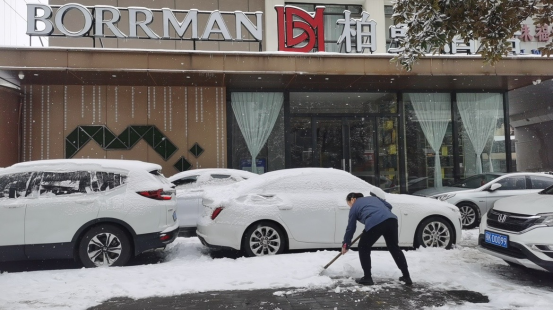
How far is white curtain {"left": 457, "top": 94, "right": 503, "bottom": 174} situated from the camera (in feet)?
49.3

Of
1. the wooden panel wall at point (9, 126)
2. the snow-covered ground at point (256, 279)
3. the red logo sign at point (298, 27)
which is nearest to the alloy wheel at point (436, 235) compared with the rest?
the snow-covered ground at point (256, 279)

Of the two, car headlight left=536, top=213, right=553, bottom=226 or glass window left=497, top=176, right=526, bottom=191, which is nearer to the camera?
car headlight left=536, top=213, right=553, bottom=226

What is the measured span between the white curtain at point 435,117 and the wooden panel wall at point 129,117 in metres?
6.96

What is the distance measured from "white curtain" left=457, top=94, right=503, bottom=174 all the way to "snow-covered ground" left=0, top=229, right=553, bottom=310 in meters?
9.21

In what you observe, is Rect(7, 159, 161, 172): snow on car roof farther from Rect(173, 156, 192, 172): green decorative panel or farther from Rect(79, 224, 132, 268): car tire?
Rect(173, 156, 192, 172): green decorative panel

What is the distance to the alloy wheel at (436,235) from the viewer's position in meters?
7.45

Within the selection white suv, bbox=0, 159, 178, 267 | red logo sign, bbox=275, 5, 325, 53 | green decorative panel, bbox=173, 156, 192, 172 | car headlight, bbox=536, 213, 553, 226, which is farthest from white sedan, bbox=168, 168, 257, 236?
car headlight, bbox=536, 213, 553, 226

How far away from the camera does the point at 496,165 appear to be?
1504cm

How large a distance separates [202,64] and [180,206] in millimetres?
4335

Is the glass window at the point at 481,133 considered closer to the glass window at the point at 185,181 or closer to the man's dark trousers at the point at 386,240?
the glass window at the point at 185,181

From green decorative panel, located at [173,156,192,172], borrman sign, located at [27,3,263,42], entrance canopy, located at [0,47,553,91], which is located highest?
borrman sign, located at [27,3,263,42]

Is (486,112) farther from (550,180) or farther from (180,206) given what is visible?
(180,206)

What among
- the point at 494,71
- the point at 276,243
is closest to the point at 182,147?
the point at 276,243

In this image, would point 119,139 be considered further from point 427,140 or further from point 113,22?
point 427,140
